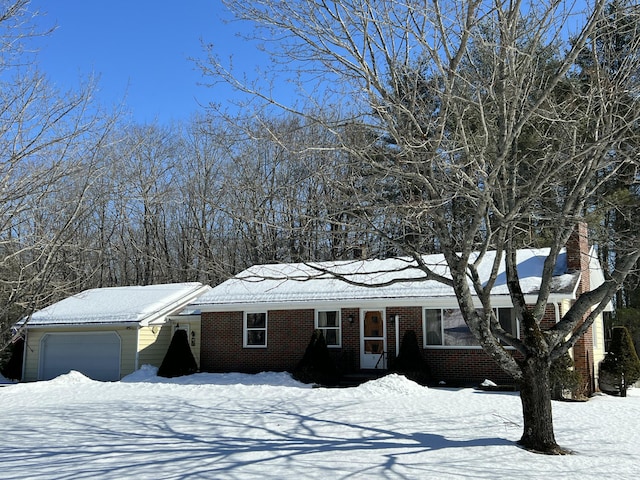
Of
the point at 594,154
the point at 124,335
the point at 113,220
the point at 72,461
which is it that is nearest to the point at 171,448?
the point at 72,461

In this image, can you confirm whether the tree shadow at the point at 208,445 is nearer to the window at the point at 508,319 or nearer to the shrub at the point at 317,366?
the shrub at the point at 317,366

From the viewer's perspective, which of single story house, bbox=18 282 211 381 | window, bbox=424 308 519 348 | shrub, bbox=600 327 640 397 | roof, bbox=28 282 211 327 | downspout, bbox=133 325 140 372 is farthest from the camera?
roof, bbox=28 282 211 327

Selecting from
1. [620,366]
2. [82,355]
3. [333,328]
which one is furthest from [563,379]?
[82,355]

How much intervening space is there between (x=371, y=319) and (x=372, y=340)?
0.66 m

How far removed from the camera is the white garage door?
21844mm

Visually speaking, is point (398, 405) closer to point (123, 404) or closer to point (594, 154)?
point (123, 404)

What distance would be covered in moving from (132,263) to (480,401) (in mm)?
29262

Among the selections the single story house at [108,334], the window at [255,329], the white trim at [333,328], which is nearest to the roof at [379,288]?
the white trim at [333,328]

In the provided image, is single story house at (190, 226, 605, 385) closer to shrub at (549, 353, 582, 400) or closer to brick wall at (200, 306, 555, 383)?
brick wall at (200, 306, 555, 383)

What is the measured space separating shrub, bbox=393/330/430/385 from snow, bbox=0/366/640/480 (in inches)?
53.2

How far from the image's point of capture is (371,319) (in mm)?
18969

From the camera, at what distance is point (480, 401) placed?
44.7 feet

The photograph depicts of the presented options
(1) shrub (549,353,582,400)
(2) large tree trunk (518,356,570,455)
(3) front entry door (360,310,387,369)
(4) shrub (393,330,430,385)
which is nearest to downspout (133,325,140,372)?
(3) front entry door (360,310,387,369)

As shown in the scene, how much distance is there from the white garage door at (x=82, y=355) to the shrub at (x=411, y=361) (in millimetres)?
10404
